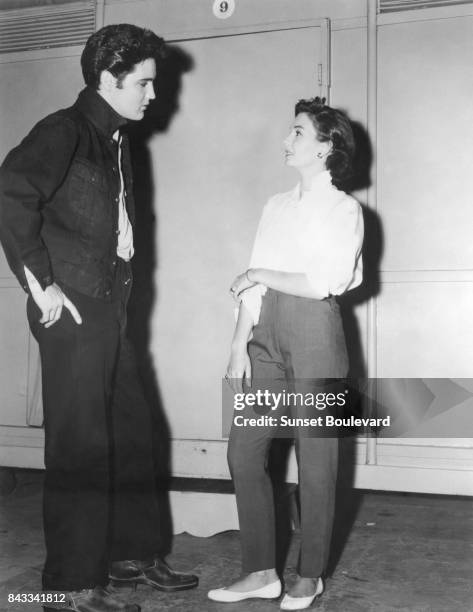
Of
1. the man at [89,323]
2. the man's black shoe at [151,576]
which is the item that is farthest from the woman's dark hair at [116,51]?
the man's black shoe at [151,576]

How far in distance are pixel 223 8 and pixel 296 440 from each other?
7.93 ft

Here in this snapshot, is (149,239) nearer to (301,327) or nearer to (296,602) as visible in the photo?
(301,327)

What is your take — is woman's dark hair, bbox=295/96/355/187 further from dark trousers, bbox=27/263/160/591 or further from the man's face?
dark trousers, bbox=27/263/160/591

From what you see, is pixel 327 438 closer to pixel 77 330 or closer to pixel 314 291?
pixel 314 291

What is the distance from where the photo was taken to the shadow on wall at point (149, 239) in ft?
11.8

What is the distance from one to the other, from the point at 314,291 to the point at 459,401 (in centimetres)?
168

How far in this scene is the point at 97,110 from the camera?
2.13 meters

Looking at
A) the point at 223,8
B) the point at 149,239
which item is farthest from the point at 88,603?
the point at 223,8

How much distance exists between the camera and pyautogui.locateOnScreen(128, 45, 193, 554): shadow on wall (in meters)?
3.60

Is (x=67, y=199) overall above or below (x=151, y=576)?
above

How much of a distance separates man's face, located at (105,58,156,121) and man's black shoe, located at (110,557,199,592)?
1.47 metres

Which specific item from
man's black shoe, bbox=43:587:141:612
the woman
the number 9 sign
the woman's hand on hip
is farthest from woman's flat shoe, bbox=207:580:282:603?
the number 9 sign

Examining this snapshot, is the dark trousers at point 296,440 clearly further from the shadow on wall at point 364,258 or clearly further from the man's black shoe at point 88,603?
the shadow on wall at point 364,258

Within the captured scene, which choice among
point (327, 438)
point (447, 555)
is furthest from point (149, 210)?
point (447, 555)
